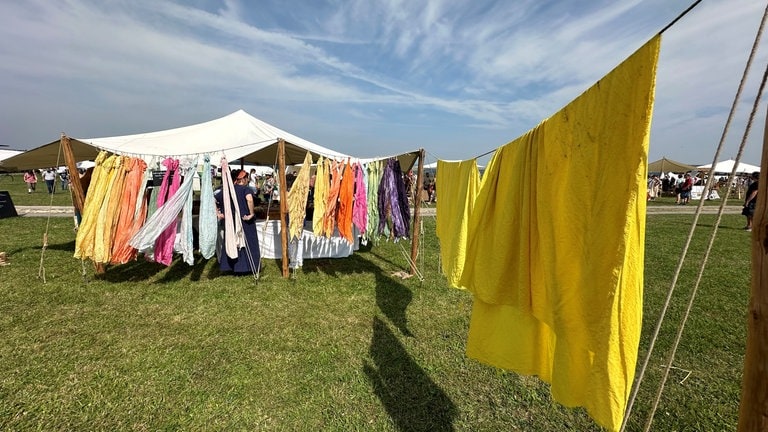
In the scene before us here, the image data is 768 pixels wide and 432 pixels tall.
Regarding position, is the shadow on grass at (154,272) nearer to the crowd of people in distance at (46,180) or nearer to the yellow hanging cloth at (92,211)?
the yellow hanging cloth at (92,211)

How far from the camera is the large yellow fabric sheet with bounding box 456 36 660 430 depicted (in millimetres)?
1096

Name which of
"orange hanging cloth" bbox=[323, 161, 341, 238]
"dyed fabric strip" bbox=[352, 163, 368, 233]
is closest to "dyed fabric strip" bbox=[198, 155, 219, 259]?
"orange hanging cloth" bbox=[323, 161, 341, 238]

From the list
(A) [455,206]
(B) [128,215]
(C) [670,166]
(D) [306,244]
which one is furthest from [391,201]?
(C) [670,166]

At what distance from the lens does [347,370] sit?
3354 mm

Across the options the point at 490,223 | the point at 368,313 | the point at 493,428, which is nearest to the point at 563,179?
the point at 490,223

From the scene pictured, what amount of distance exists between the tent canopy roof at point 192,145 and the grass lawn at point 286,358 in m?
2.16

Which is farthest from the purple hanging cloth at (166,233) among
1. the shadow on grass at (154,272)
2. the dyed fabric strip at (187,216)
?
the shadow on grass at (154,272)

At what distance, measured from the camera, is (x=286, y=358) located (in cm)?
353

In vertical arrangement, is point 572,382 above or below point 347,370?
above

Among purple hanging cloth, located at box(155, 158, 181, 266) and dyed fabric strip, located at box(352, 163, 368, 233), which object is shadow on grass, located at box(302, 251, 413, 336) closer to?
dyed fabric strip, located at box(352, 163, 368, 233)

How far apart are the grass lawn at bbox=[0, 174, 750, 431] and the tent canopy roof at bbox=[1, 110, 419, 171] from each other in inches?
84.9

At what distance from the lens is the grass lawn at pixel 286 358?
272 cm

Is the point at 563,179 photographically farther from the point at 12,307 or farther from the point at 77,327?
the point at 12,307

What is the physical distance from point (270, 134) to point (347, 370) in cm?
619
